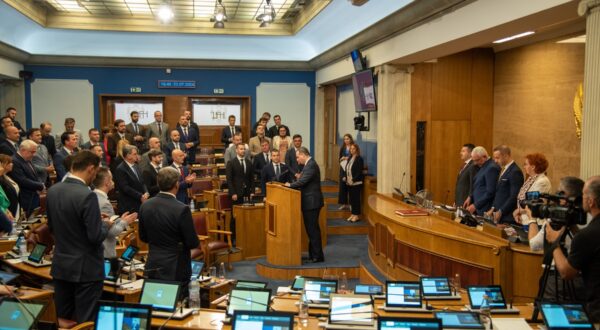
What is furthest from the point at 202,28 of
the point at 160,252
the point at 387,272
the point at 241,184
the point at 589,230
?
the point at 589,230

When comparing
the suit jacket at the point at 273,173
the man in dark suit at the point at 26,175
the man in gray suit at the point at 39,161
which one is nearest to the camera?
the man in dark suit at the point at 26,175

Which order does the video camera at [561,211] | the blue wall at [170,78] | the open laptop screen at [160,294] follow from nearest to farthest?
the video camera at [561,211], the open laptop screen at [160,294], the blue wall at [170,78]

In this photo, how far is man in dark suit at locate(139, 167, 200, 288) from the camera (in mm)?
4277

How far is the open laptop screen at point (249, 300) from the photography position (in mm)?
3721

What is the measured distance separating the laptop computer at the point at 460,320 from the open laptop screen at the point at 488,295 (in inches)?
16.4

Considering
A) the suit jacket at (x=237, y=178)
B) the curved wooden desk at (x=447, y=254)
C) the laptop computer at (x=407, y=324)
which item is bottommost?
the curved wooden desk at (x=447, y=254)

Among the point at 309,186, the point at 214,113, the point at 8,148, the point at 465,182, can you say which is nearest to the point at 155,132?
the point at 214,113

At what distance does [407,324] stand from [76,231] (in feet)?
7.56

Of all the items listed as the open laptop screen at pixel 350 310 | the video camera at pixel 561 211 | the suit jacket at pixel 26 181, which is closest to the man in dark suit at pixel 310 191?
the suit jacket at pixel 26 181

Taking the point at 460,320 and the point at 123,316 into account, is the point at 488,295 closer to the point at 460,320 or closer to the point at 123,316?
the point at 460,320

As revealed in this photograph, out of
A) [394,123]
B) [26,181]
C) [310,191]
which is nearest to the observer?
[26,181]

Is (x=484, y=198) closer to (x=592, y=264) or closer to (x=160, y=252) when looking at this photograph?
(x=592, y=264)

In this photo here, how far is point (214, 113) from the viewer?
15055mm

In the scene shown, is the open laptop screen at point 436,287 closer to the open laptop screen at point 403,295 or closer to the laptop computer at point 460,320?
the open laptop screen at point 403,295
